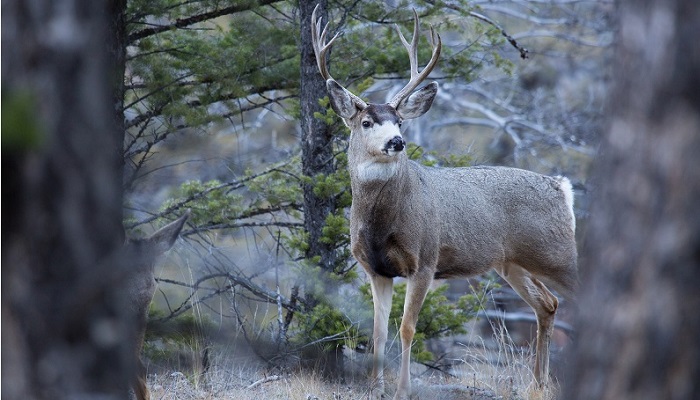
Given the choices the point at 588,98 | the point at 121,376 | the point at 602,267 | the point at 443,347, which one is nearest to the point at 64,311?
the point at 121,376

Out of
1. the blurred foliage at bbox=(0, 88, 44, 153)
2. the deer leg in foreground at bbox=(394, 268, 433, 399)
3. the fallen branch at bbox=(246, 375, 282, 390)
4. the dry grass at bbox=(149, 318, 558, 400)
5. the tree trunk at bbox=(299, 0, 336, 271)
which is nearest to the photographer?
the blurred foliage at bbox=(0, 88, 44, 153)

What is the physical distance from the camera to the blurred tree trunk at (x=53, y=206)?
9.52ft

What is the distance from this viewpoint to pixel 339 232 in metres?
9.47

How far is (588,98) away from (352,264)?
515 inches

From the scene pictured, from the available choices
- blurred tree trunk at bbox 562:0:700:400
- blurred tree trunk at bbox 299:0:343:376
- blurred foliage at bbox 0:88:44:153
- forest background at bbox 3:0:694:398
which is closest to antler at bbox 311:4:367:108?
forest background at bbox 3:0:694:398

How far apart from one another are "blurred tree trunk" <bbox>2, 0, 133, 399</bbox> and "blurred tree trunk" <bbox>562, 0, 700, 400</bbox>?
162 centimetres

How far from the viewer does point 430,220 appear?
8.34 metres

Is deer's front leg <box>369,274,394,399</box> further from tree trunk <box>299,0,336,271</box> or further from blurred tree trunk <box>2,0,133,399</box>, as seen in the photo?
blurred tree trunk <box>2,0,133,399</box>

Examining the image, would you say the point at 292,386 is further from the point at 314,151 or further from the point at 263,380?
the point at 314,151

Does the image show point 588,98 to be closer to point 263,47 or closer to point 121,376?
point 263,47

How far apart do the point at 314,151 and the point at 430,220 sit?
188 centimetres

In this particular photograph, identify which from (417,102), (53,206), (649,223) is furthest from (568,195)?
(53,206)

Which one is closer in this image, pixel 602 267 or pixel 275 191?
pixel 602 267

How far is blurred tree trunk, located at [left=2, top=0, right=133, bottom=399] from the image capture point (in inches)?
114
